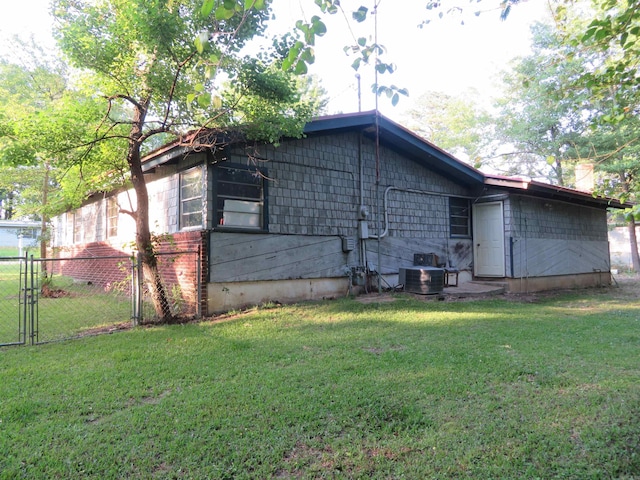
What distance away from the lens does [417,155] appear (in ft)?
35.6

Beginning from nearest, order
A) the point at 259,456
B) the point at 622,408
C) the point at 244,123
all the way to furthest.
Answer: the point at 259,456
the point at 622,408
the point at 244,123

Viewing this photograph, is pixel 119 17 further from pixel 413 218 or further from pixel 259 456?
pixel 413 218

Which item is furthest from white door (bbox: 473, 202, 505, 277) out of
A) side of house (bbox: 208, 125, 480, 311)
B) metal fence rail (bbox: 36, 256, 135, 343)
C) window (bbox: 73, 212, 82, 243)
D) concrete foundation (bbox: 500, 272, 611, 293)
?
window (bbox: 73, 212, 82, 243)

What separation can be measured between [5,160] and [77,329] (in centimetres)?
280

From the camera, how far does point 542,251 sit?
38.2 ft

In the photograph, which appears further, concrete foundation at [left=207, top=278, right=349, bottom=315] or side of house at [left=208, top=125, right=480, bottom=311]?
side of house at [left=208, top=125, right=480, bottom=311]

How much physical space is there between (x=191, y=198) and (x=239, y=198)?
104 centimetres

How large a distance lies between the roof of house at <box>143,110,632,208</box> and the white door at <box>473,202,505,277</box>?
66 cm

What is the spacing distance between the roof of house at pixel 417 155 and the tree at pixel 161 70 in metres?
0.80

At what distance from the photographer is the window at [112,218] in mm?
12149

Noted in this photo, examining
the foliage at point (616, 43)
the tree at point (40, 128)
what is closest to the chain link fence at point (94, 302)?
the tree at point (40, 128)

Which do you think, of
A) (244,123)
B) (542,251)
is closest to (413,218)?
(542,251)

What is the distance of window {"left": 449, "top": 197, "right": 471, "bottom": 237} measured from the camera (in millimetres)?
11695

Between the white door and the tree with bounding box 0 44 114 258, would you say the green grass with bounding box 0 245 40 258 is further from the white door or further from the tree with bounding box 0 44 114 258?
the white door
